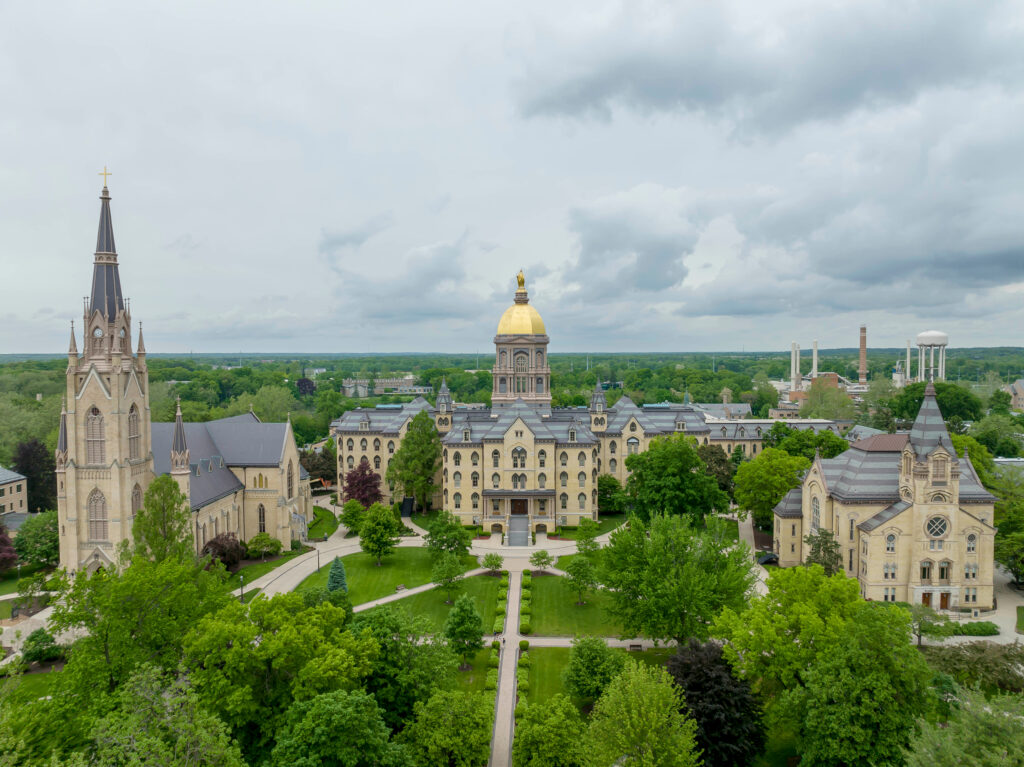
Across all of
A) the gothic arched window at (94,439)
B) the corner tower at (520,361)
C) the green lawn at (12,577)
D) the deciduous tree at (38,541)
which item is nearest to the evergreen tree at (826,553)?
the corner tower at (520,361)

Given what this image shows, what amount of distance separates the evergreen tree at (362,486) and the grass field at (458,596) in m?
21.5

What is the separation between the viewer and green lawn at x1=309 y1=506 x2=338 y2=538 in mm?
67438

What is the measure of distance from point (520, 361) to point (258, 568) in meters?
38.6

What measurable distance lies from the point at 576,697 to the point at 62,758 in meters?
22.2

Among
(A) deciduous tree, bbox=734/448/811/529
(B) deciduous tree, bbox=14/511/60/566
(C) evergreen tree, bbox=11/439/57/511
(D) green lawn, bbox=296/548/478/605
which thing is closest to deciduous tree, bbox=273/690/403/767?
(D) green lawn, bbox=296/548/478/605

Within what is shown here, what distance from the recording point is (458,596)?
162 feet

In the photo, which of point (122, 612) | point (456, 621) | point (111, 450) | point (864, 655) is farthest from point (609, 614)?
point (111, 450)

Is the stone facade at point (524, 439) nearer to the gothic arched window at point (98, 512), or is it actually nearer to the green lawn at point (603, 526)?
the green lawn at point (603, 526)

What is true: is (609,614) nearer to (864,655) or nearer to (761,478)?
(864,655)

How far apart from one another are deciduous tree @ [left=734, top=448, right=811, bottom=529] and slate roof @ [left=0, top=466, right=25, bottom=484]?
71676 mm

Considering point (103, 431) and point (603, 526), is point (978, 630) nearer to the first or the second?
point (603, 526)

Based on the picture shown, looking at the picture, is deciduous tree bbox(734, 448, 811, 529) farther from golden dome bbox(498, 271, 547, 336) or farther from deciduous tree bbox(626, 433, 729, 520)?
golden dome bbox(498, 271, 547, 336)

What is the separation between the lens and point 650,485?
57812mm

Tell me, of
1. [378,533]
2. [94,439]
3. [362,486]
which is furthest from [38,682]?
[362,486]
